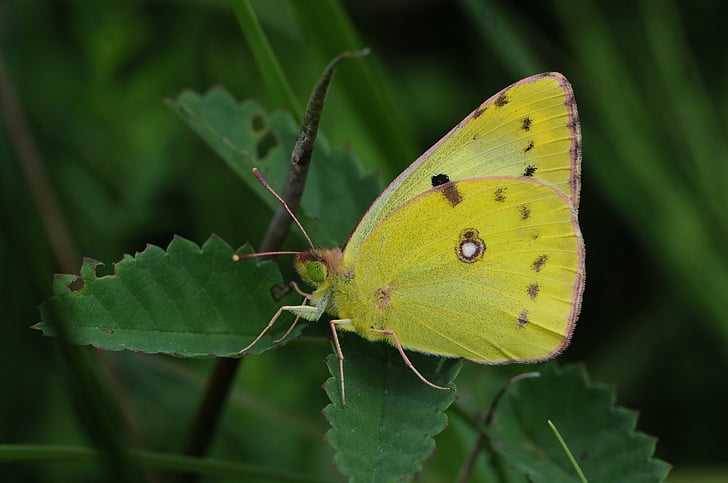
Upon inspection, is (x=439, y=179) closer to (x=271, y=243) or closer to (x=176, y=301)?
(x=271, y=243)

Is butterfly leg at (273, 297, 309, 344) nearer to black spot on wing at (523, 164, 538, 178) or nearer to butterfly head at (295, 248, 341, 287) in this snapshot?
butterfly head at (295, 248, 341, 287)

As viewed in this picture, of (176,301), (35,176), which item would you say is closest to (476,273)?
(176,301)

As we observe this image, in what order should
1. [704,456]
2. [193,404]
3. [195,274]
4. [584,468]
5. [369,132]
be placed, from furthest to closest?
[704,456]
[193,404]
[369,132]
[584,468]
[195,274]

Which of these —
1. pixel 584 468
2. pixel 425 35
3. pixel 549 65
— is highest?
pixel 425 35

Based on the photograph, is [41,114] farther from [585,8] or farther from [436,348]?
[585,8]

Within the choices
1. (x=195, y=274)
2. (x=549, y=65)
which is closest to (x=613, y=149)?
(x=549, y=65)
